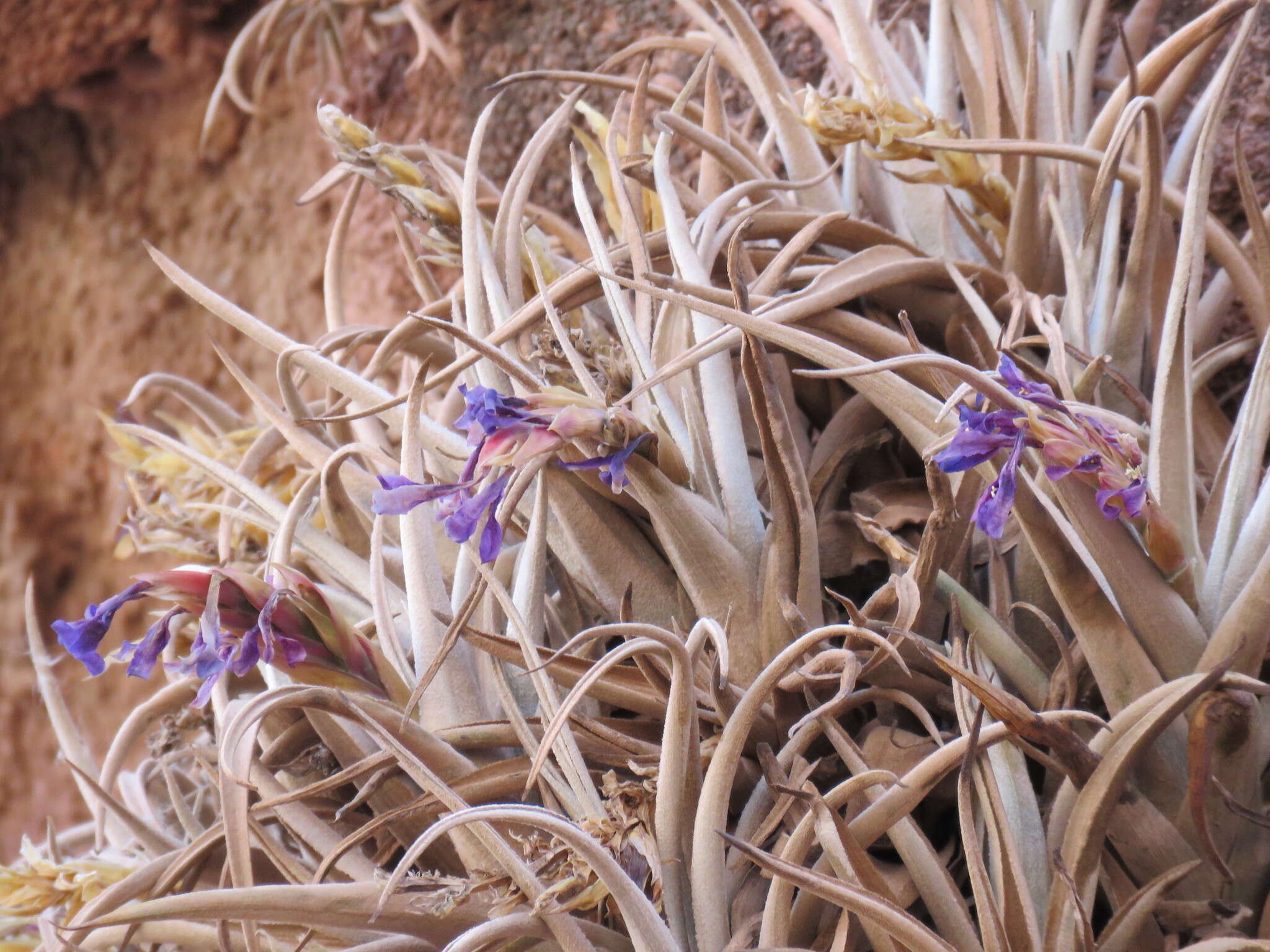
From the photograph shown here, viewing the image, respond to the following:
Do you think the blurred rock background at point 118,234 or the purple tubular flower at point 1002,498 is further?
the blurred rock background at point 118,234

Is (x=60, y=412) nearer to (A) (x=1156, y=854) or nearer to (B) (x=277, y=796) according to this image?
(B) (x=277, y=796)

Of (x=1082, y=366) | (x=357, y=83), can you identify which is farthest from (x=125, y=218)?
(x=1082, y=366)

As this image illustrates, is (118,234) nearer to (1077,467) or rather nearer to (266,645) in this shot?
(266,645)

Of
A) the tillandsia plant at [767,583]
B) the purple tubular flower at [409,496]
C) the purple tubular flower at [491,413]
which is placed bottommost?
the tillandsia plant at [767,583]

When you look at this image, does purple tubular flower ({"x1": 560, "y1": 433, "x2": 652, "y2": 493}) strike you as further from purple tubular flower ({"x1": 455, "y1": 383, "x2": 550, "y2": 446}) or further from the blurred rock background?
the blurred rock background

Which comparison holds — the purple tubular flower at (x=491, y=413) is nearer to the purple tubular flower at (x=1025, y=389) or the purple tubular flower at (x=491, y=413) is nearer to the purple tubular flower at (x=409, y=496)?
the purple tubular flower at (x=409, y=496)

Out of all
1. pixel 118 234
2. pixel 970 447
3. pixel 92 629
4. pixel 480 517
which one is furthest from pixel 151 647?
pixel 118 234

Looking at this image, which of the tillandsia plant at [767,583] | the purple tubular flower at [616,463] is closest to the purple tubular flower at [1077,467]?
the tillandsia plant at [767,583]
